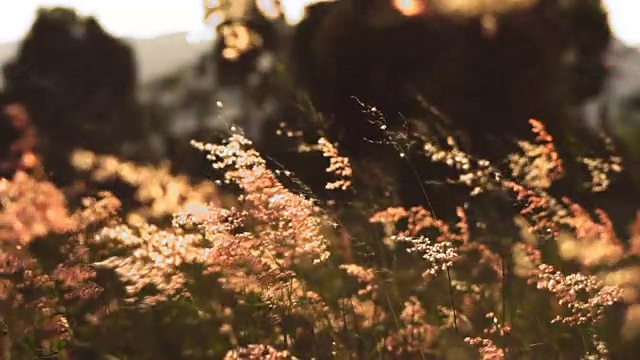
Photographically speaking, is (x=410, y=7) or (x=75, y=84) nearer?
(x=410, y=7)

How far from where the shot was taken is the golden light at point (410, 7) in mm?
2781

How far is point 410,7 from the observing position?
2777 millimetres

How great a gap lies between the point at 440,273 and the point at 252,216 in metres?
0.48

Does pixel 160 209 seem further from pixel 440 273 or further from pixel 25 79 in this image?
pixel 25 79

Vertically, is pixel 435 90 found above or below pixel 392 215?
above

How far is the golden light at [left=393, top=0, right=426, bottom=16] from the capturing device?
278 centimetres

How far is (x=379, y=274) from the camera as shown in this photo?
5.46ft

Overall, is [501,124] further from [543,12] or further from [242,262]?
[242,262]

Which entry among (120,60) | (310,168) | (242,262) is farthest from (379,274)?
(120,60)

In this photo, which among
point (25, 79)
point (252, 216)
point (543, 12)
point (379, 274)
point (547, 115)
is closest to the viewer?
point (252, 216)

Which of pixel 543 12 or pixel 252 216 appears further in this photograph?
pixel 543 12

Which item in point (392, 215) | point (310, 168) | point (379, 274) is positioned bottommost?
point (379, 274)

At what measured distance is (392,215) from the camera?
172 cm

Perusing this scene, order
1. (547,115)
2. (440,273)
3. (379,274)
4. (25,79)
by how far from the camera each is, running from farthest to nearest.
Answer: (25,79) < (547,115) < (440,273) < (379,274)
